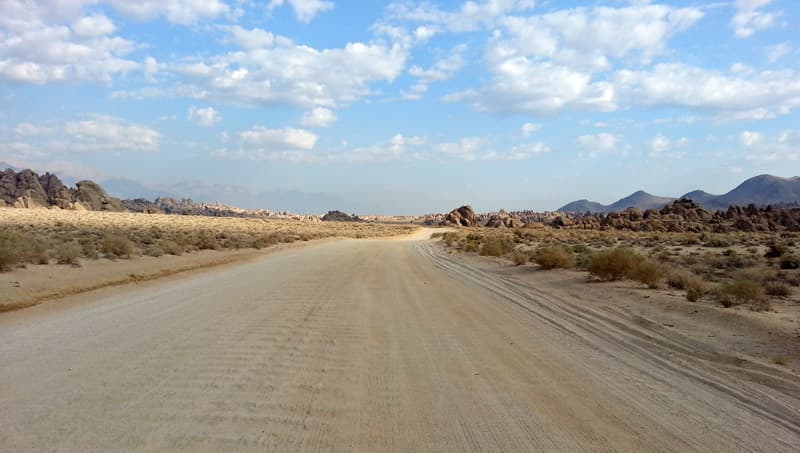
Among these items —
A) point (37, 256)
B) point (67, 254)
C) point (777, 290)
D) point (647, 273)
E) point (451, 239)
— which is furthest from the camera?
point (451, 239)

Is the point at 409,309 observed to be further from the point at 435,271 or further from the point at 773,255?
the point at 773,255

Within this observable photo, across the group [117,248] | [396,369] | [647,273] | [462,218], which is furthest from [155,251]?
[462,218]

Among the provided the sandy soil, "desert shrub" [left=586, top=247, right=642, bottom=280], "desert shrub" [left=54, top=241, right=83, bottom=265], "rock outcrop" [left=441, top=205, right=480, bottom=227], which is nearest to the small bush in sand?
"desert shrub" [left=586, top=247, right=642, bottom=280]

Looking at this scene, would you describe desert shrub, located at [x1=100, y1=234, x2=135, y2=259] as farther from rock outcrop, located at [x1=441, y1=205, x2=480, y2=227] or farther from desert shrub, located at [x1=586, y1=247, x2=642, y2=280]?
rock outcrop, located at [x1=441, y1=205, x2=480, y2=227]

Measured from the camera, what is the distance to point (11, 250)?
16953 millimetres

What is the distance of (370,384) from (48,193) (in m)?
131

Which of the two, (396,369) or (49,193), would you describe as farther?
(49,193)

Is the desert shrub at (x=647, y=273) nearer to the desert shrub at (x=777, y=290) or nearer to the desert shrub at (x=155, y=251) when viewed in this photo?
the desert shrub at (x=777, y=290)

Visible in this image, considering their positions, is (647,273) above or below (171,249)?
above

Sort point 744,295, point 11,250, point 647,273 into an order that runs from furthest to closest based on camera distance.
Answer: point 11,250 → point 647,273 → point 744,295

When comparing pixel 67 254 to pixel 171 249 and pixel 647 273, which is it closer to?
pixel 171 249

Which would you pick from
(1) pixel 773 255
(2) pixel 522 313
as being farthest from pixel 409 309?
(1) pixel 773 255

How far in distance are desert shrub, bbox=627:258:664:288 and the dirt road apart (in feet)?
14.7

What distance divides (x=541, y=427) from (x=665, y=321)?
6.64 meters
